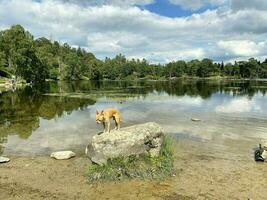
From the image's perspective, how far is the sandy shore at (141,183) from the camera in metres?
16.1

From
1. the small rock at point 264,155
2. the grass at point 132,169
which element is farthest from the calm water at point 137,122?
the grass at point 132,169

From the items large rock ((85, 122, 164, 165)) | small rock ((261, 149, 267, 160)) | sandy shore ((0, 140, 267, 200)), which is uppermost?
large rock ((85, 122, 164, 165))

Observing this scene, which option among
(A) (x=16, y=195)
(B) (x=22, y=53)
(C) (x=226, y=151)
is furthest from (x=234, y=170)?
(B) (x=22, y=53)

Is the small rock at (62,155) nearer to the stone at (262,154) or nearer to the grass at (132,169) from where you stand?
the grass at (132,169)

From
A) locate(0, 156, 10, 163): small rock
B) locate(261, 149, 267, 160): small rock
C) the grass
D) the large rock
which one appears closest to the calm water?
locate(261, 149, 267, 160): small rock

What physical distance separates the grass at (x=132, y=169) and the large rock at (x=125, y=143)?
0.35 m

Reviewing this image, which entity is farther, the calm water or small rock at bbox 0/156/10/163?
the calm water

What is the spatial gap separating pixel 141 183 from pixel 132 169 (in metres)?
1.09

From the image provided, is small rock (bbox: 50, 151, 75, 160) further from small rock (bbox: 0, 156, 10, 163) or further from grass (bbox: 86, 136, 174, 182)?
grass (bbox: 86, 136, 174, 182)

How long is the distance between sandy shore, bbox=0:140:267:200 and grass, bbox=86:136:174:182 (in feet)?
1.50

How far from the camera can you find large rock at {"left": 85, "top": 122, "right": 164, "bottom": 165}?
18750 mm

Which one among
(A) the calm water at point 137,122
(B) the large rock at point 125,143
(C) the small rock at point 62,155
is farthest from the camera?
(A) the calm water at point 137,122

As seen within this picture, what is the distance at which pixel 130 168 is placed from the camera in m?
18.4

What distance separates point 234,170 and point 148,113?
26.4m
